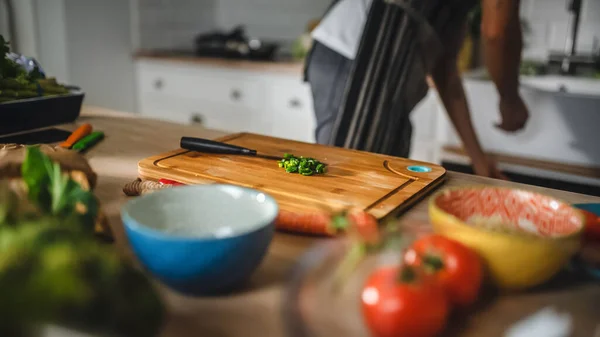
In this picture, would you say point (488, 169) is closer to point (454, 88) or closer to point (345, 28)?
point (454, 88)

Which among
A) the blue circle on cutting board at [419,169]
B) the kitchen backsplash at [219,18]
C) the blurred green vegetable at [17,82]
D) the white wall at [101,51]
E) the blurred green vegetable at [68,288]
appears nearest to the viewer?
the blurred green vegetable at [68,288]

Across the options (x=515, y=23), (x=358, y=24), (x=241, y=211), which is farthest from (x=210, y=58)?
(x=241, y=211)

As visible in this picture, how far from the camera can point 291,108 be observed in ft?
8.23

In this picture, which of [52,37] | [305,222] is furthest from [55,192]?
[52,37]

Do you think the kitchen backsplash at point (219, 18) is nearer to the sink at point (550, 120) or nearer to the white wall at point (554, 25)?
the white wall at point (554, 25)

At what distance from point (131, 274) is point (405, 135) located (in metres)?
1.08

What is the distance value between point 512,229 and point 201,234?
1.04 ft

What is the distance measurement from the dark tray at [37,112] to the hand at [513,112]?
978mm

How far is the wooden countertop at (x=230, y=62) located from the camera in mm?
2457

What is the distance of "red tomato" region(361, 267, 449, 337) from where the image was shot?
39 cm

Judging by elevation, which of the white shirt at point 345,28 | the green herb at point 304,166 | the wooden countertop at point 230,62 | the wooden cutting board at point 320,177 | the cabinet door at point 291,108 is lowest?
the cabinet door at point 291,108

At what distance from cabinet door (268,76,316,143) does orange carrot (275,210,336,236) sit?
182cm

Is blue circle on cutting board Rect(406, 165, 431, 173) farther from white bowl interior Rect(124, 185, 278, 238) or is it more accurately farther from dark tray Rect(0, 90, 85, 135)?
dark tray Rect(0, 90, 85, 135)

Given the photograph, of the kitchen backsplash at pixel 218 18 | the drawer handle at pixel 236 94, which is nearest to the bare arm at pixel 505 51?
the drawer handle at pixel 236 94
